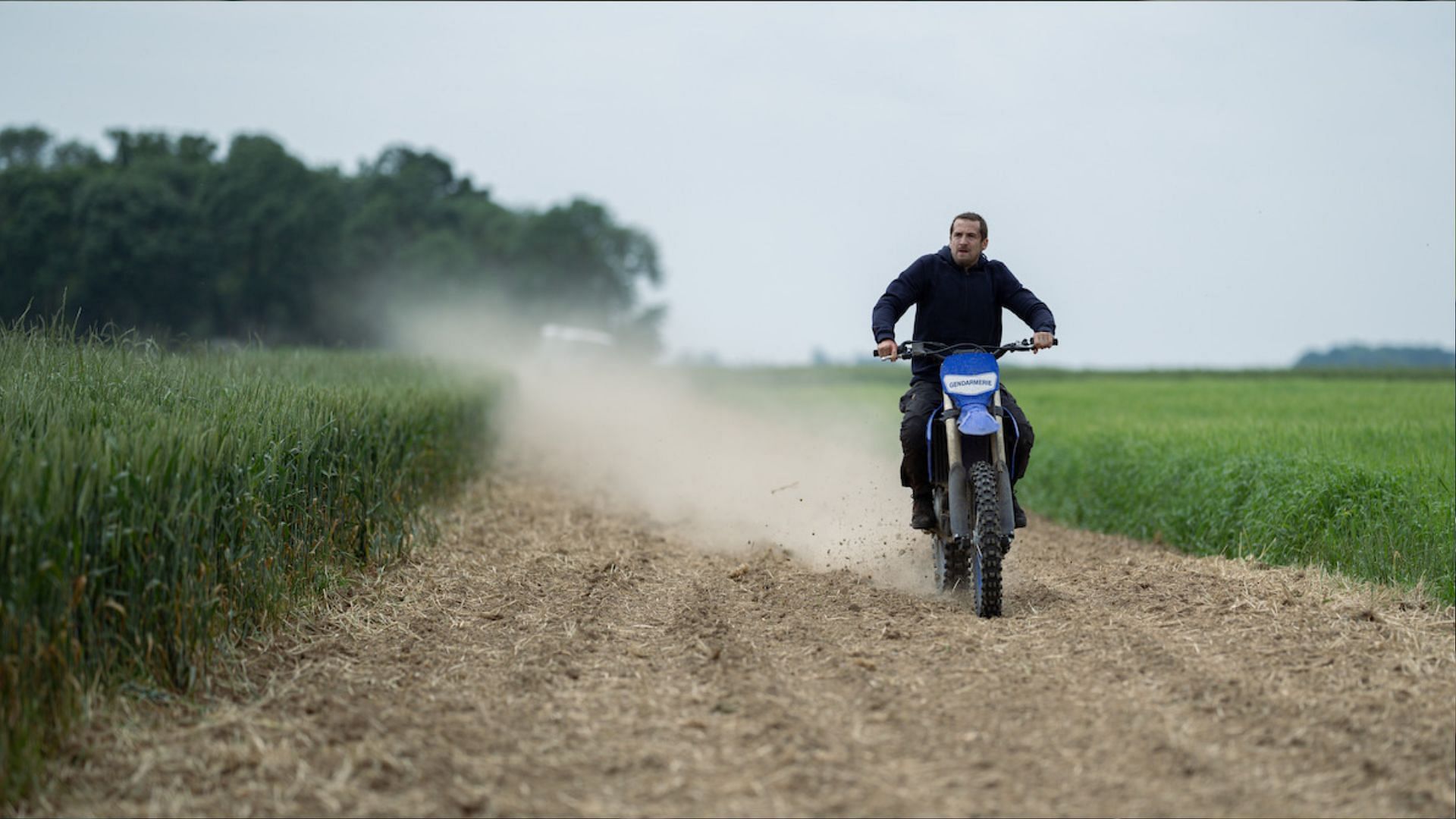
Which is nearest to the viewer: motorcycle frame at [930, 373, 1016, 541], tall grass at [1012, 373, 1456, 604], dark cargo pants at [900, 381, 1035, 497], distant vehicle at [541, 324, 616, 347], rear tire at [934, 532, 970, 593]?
motorcycle frame at [930, 373, 1016, 541]

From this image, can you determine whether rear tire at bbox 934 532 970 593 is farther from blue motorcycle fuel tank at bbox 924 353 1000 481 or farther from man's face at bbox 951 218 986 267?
man's face at bbox 951 218 986 267

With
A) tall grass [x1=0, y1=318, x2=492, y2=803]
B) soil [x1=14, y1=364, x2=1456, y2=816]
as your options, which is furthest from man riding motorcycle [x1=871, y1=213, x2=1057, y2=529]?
tall grass [x1=0, y1=318, x2=492, y2=803]

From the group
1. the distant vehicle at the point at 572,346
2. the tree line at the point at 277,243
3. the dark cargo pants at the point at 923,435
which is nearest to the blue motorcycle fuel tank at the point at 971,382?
the dark cargo pants at the point at 923,435

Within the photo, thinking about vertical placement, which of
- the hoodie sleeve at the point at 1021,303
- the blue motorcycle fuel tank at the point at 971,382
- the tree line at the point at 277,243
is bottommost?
the blue motorcycle fuel tank at the point at 971,382

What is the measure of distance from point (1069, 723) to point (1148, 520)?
7953mm

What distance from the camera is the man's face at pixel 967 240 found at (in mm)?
8609

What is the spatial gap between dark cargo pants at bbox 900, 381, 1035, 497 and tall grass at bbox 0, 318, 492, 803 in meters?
3.80

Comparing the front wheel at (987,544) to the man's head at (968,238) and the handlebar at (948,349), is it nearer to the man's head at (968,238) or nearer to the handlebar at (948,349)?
the handlebar at (948,349)

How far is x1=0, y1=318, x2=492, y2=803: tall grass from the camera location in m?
5.18

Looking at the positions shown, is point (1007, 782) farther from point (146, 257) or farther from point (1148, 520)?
point (146, 257)

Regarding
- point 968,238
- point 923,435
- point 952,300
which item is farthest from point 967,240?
point 923,435

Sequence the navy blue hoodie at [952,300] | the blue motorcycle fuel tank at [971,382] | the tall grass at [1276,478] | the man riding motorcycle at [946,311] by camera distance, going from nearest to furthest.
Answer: the blue motorcycle fuel tank at [971,382], the man riding motorcycle at [946,311], the navy blue hoodie at [952,300], the tall grass at [1276,478]

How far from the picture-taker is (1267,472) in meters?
11.5

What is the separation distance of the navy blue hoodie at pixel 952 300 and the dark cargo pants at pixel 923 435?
0.21m
